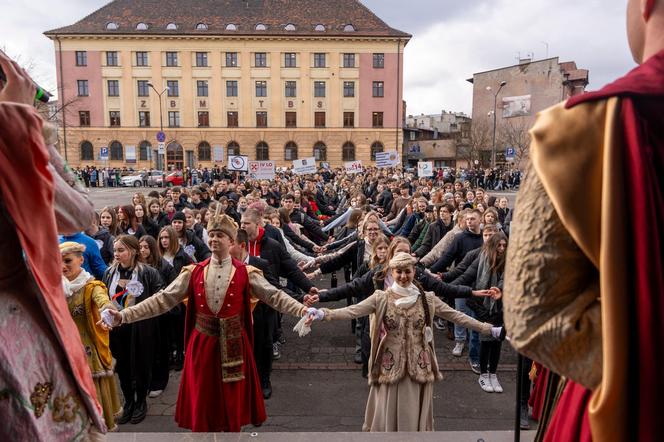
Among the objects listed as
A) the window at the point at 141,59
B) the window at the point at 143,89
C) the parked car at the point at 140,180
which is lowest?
the parked car at the point at 140,180

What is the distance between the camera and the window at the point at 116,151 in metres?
56.5

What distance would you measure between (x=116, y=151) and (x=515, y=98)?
4421cm

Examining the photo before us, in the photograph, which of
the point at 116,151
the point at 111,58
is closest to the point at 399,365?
the point at 116,151

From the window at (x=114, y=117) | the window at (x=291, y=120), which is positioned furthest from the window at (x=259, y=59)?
the window at (x=114, y=117)

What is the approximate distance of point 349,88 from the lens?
5700 centimetres

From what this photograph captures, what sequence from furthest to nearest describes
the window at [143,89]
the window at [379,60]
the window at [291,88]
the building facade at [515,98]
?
the window at [291,88] < the window at [379,60] < the window at [143,89] < the building facade at [515,98]

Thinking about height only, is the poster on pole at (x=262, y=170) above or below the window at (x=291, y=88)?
below

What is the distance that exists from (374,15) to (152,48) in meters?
23.9

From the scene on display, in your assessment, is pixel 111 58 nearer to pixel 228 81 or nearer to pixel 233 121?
pixel 228 81

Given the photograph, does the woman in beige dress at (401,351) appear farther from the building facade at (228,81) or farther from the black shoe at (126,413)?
the building facade at (228,81)

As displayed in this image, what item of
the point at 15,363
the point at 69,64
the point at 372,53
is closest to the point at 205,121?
the point at 69,64

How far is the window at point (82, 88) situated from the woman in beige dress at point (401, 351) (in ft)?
194

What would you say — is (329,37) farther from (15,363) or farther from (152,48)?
(15,363)

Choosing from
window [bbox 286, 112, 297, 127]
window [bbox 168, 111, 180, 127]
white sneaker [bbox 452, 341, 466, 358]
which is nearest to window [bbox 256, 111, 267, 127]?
window [bbox 286, 112, 297, 127]
